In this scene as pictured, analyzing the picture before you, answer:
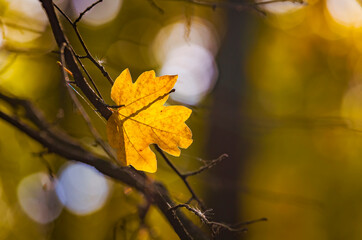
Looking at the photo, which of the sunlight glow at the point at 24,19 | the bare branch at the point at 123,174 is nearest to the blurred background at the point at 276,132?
the sunlight glow at the point at 24,19

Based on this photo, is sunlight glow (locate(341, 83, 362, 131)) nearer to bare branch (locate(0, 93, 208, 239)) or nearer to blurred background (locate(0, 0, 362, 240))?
blurred background (locate(0, 0, 362, 240))

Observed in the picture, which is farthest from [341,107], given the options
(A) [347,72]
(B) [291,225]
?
(B) [291,225]

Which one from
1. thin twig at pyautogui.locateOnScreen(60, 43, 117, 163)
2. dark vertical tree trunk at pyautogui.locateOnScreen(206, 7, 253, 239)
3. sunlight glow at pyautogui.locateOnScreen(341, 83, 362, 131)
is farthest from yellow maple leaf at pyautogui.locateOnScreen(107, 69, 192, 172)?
sunlight glow at pyautogui.locateOnScreen(341, 83, 362, 131)

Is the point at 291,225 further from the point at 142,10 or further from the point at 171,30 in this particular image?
the point at 142,10

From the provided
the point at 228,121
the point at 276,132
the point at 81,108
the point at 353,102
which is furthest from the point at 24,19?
the point at 353,102

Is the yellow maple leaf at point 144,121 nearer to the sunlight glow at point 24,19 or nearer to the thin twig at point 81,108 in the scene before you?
the thin twig at point 81,108

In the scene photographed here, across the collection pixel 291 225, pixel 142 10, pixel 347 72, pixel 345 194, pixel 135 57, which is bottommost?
pixel 291 225

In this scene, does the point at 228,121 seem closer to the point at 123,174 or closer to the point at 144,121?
the point at 123,174
